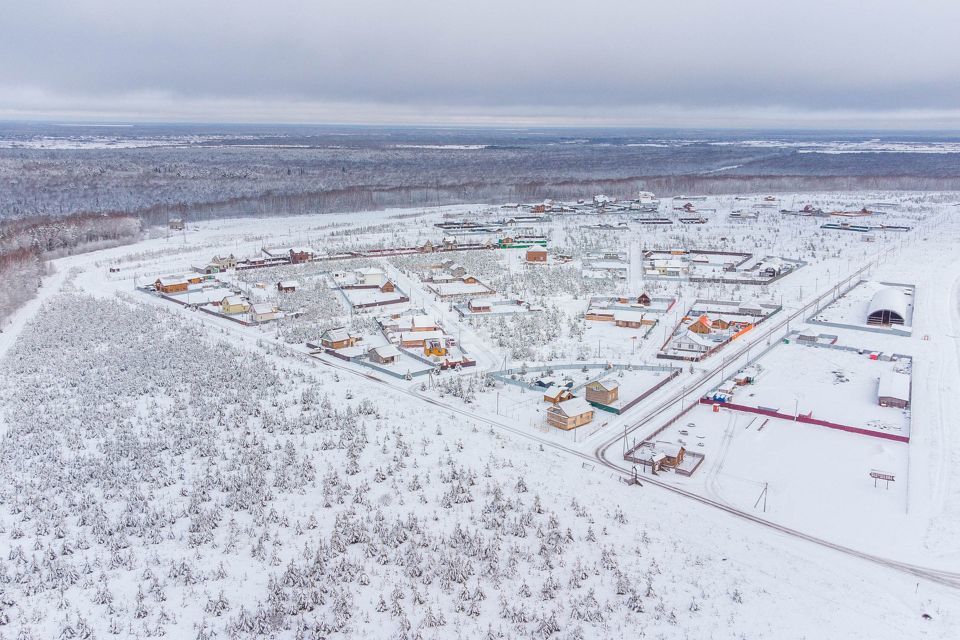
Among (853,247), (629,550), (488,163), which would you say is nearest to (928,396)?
(629,550)

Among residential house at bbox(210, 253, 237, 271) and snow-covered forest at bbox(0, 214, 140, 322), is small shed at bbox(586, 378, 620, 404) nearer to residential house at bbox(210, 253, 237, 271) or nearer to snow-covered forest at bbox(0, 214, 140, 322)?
snow-covered forest at bbox(0, 214, 140, 322)

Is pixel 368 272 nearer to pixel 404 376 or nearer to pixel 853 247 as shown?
pixel 404 376

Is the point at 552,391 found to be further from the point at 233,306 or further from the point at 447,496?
the point at 233,306

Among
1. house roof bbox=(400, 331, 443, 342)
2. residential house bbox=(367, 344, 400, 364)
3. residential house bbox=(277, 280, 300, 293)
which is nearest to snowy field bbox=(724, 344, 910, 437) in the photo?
house roof bbox=(400, 331, 443, 342)

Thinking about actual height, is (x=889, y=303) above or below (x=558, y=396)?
above

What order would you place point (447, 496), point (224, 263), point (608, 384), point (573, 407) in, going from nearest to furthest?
point (447, 496), point (573, 407), point (608, 384), point (224, 263)

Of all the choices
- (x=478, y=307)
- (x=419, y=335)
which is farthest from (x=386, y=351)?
(x=478, y=307)
